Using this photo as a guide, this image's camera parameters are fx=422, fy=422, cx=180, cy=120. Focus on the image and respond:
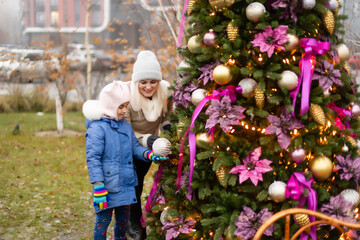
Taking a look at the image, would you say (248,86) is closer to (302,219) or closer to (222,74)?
(222,74)

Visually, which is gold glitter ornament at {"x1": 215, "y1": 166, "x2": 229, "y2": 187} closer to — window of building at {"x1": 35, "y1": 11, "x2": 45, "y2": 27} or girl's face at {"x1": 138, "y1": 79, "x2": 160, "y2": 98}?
girl's face at {"x1": 138, "y1": 79, "x2": 160, "y2": 98}

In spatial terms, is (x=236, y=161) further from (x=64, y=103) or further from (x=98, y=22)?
(x=98, y=22)

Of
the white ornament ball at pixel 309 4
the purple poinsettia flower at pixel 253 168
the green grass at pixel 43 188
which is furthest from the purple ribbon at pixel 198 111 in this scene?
the green grass at pixel 43 188

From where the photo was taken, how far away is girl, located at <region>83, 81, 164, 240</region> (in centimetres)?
358

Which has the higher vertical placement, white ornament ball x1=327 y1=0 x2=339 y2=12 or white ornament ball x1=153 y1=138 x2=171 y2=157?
white ornament ball x1=327 y1=0 x2=339 y2=12

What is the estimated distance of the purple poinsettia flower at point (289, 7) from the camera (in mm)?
2825

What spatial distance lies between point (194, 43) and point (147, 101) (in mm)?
965

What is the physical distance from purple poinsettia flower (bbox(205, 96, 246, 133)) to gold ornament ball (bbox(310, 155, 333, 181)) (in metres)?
0.58

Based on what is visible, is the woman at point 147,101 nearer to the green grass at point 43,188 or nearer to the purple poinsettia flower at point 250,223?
the purple poinsettia flower at point 250,223

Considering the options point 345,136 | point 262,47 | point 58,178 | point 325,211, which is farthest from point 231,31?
point 58,178

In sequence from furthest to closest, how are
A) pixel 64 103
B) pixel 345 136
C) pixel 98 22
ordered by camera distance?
pixel 98 22
pixel 64 103
pixel 345 136

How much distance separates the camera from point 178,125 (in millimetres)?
3381

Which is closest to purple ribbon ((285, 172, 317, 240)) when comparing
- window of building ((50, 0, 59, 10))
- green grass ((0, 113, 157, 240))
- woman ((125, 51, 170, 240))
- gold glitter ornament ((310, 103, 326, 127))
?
gold glitter ornament ((310, 103, 326, 127))

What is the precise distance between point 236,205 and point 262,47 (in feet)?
3.62
